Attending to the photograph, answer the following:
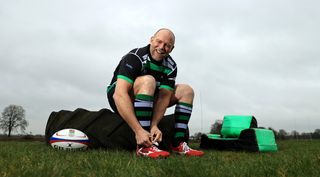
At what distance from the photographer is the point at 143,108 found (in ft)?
14.6

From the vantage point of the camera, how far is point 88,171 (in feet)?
8.92

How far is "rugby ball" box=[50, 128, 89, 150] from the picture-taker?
5.11 metres

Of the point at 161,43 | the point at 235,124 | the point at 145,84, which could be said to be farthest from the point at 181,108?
the point at 235,124

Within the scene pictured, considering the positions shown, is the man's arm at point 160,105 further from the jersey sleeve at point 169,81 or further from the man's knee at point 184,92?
the man's knee at point 184,92

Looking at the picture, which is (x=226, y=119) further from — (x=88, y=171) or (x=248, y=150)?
(x=88, y=171)

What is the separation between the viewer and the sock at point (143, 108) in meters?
4.45

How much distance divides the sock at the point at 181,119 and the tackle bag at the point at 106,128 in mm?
295

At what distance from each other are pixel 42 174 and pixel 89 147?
307cm

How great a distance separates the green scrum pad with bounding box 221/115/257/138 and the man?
2.22 metres

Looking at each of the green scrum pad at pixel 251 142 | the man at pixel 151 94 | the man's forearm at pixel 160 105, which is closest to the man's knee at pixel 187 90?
the man at pixel 151 94

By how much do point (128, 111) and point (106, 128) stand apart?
4.83 feet

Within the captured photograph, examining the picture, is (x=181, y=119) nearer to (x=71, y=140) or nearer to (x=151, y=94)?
(x=151, y=94)

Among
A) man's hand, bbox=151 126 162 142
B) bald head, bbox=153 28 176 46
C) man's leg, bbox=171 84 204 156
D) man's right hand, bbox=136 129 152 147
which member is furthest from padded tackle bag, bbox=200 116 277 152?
man's right hand, bbox=136 129 152 147

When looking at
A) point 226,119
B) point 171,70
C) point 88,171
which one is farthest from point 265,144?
point 88,171
